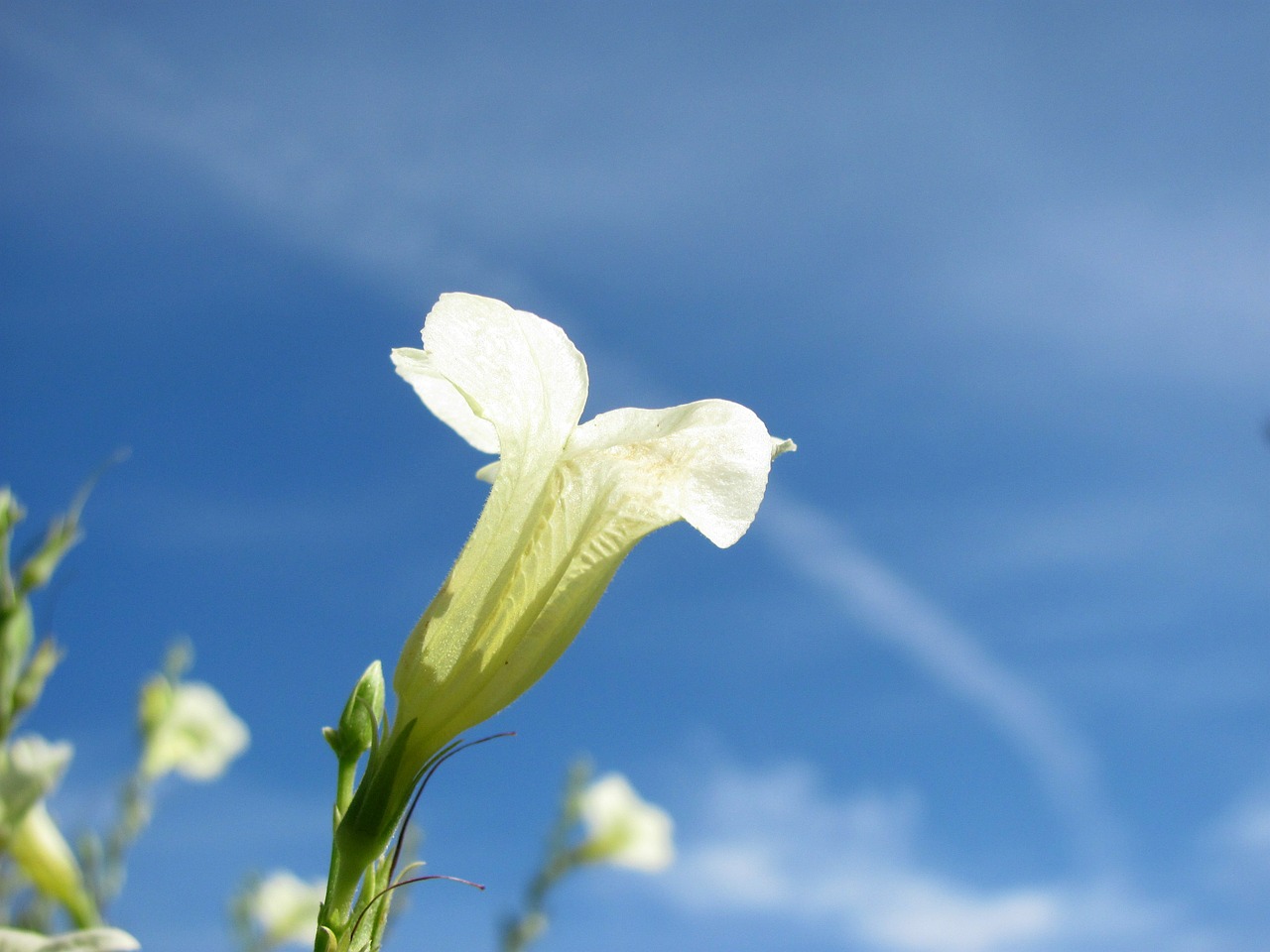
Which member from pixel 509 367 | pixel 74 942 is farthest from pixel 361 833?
pixel 509 367

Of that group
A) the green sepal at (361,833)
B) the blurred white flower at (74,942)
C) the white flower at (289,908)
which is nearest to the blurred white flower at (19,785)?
the blurred white flower at (74,942)

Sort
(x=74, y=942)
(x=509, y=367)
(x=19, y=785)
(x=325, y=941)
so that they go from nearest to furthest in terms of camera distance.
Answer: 1. (x=325, y=941)
2. (x=74, y=942)
3. (x=509, y=367)
4. (x=19, y=785)

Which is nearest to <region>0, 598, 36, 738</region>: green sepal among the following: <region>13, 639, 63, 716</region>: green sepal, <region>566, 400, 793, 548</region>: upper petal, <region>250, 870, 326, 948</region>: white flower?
<region>13, 639, 63, 716</region>: green sepal

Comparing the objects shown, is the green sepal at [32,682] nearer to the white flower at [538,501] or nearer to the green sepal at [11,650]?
the green sepal at [11,650]

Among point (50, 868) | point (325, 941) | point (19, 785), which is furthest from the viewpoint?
point (50, 868)

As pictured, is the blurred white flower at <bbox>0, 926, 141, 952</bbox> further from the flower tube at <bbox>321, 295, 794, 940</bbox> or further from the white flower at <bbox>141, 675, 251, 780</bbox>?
the white flower at <bbox>141, 675, 251, 780</bbox>

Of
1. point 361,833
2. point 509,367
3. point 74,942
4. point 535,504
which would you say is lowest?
point 74,942

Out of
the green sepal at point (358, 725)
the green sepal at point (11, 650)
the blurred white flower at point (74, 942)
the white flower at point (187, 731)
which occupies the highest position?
the white flower at point (187, 731)

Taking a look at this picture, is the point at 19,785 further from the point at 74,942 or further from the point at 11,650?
the point at 74,942
